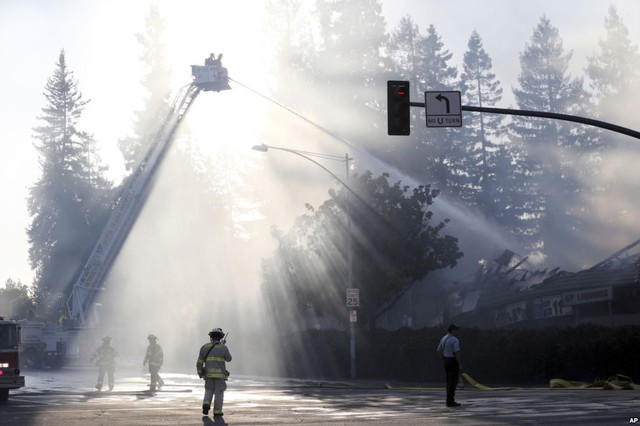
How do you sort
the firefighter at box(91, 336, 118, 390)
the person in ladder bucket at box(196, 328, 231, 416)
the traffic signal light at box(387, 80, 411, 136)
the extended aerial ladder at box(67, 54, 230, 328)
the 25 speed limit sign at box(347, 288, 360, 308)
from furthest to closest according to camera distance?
the extended aerial ladder at box(67, 54, 230, 328)
the 25 speed limit sign at box(347, 288, 360, 308)
the firefighter at box(91, 336, 118, 390)
the traffic signal light at box(387, 80, 411, 136)
the person in ladder bucket at box(196, 328, 231, 416)

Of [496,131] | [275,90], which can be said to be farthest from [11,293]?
[496,131]

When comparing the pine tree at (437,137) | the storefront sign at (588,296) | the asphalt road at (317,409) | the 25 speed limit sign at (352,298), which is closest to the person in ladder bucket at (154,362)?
the asphalt road at (317,409)

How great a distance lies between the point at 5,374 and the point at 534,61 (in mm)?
57198

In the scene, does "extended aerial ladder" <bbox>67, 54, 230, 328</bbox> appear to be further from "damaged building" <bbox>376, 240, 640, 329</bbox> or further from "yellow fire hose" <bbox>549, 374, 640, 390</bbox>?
"yellow fire hose" <bbox>549, 374, 640, 390</bbox>

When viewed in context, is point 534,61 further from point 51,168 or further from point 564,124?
point 51,168

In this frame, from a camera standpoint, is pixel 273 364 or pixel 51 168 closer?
pixel 273 364

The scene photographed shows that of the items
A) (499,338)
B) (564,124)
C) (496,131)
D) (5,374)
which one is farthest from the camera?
(496,131)

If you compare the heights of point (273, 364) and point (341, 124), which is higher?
point (341, 124)

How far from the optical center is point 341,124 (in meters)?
70.2

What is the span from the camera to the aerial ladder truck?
55.7m

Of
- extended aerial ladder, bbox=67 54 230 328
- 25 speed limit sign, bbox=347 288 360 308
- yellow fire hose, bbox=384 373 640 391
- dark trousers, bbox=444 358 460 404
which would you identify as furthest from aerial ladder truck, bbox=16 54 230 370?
dark trousers, bbox=444 358 460 404

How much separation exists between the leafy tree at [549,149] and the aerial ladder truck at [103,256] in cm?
3005

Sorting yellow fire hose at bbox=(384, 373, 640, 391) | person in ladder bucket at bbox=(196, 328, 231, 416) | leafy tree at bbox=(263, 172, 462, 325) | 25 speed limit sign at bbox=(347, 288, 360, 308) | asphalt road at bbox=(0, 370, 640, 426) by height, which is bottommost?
asphalt road at bbox=(0, 370, 640, 426)

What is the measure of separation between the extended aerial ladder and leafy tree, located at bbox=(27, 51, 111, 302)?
3156 centimetres
